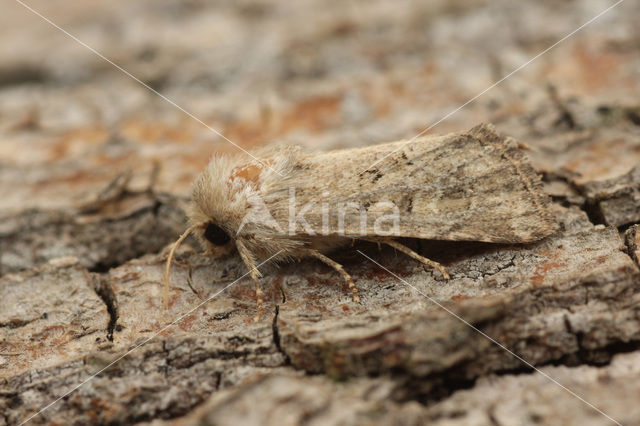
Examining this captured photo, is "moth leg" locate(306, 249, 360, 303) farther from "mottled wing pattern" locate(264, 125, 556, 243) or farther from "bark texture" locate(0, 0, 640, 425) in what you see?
"mottled wing pattern" locate(264, 125, 556, 243)

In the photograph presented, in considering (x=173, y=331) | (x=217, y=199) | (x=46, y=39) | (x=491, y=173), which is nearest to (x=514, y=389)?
(x=491, y=173)

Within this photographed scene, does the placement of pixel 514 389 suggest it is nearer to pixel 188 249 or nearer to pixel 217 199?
pixel 217 199

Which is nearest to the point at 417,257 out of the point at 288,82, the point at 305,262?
the point at 305,262

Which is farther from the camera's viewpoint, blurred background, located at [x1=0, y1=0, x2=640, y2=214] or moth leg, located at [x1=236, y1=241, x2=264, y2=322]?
blurred background, located at [x1=0, y1=0, x2=640, y2=214]

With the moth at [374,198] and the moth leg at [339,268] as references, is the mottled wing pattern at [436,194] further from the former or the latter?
the moth leg at [339,268]

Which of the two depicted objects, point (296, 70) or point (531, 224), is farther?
point (296, 70)

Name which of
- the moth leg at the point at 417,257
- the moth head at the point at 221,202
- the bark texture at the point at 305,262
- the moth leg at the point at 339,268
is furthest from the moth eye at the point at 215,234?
the moth leg at the point at 417,257

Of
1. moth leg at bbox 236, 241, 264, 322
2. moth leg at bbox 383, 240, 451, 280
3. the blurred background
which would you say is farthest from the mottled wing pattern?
the blurred background
